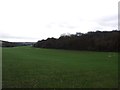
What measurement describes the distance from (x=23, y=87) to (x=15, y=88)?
1.32 feet

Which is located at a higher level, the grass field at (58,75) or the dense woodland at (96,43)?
the dense woodland at (96,43)

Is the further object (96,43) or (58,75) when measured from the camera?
(96,43)

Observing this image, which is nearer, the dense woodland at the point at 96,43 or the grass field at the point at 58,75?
the grass field at the point at 58,75

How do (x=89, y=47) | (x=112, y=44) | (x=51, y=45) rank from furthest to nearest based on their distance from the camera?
1. (x=51, y=45)
2. (x=89, y=47)
3. (x=112, y=44)

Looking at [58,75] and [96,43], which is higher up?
[96,43]

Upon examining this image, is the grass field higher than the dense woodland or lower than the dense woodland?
lower

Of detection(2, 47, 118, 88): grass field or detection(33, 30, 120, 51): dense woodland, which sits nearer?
detection(2, 47, 118, 88): grass field

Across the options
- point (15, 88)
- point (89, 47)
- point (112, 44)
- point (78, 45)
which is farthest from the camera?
point (78, 45)

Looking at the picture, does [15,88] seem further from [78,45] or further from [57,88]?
[78,45]

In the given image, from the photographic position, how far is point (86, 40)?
79.9 metres

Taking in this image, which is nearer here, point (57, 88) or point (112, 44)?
point (57, 88)

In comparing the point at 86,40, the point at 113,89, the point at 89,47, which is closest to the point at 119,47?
the point at 89,47

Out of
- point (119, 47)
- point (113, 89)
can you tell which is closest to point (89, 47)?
point (119, 47)

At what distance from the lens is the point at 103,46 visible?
67500 mm
